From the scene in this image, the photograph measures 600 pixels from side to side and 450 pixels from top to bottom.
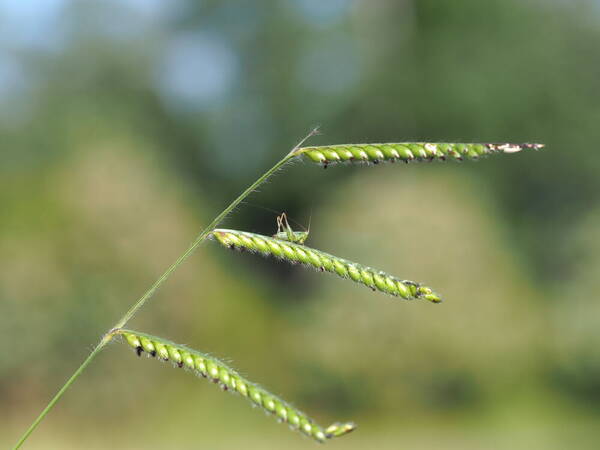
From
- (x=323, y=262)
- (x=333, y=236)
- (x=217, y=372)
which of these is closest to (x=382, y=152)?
(x=323, y=262)

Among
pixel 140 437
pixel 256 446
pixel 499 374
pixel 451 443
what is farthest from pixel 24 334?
pixel 499 374

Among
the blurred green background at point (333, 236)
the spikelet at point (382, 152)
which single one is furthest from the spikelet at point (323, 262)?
the blurred green background at point (333, 236)

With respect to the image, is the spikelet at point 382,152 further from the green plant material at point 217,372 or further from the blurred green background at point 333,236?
the blurred green background at point 333,236

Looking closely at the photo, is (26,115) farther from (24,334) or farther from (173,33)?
A: (24,334)

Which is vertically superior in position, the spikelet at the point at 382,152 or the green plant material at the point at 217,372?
the spikelet at the point at 382,152

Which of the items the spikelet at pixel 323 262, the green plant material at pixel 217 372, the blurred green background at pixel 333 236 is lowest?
the green plant material at pixel 217 372

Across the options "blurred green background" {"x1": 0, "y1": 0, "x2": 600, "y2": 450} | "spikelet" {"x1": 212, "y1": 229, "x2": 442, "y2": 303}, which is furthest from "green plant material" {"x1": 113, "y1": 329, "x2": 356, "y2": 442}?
"blurred green background" {"x1": 0, "y1": 0, "x2": 600, "y2": 450}
